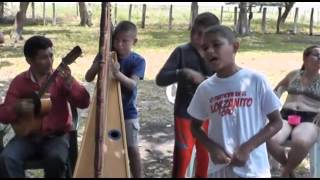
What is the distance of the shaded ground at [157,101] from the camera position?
6211mm

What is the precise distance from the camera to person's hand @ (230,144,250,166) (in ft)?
10.4

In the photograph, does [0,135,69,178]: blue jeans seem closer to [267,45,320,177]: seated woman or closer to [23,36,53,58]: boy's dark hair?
[23,36,53,58]: boy's dark hair

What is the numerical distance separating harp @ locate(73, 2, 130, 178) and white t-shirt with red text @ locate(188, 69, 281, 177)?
61 centimetres

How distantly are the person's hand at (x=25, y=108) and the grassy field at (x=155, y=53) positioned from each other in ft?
6.01

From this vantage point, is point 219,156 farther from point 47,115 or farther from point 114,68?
point 47,115

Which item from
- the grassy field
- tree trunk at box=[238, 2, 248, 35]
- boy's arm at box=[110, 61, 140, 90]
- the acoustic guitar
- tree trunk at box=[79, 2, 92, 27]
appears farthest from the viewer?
tree trunk at box=[79, 2, 92, 27]

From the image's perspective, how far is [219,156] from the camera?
10.5 ft

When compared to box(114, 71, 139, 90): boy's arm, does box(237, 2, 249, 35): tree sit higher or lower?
lower

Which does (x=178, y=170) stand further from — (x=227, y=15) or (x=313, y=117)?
(x=227, y=15)

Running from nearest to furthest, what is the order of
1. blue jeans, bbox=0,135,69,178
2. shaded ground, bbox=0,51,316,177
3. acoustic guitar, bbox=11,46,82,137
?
blue jeans, bbox=0,135,69,178 → acoustic guitar, bbox=11,46,82,137 → shaded ground, bbox=0,51,316,177

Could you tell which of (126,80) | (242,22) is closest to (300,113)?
(126,80)

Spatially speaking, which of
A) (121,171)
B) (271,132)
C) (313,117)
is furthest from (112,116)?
(313,117)

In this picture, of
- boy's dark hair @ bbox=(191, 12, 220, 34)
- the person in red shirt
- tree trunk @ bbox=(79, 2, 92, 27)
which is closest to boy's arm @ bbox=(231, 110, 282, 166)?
boy's dark hair @ bbox=(191, 12, 220, 34)

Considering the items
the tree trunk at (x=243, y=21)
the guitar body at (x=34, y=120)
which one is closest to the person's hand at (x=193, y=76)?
the guitar body at (x=34, y=120)
